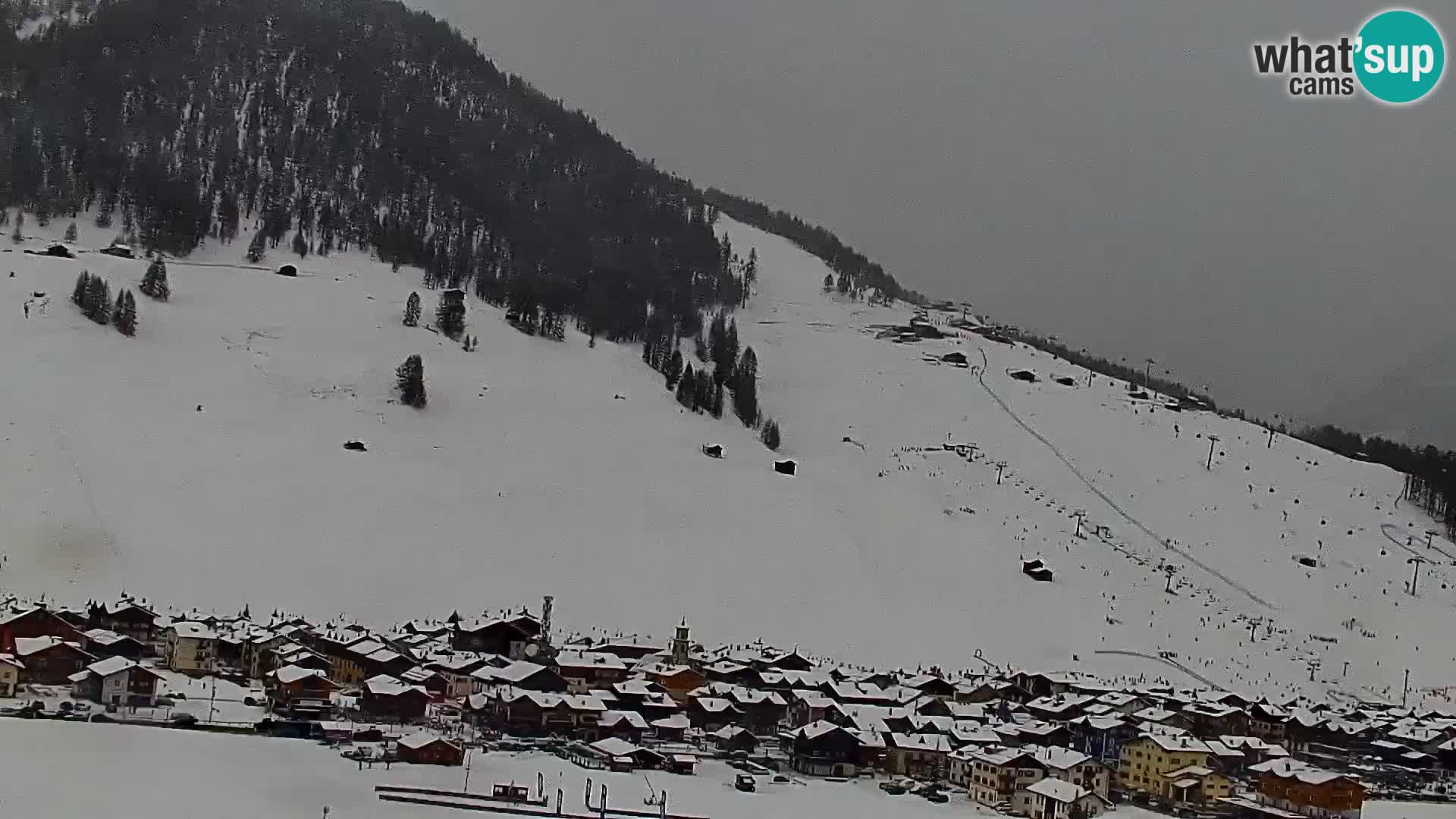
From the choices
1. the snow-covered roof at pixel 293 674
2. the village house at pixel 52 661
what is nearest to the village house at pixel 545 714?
the snow-covered roof at pixel 293 674

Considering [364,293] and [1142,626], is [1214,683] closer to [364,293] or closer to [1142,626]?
[1142,626]

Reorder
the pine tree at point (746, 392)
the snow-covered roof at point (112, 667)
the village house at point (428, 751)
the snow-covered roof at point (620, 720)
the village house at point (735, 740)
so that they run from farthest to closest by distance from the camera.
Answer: the pine tree at point (746, 392)
the village house at point (735, 740)
the snow-covered roof at point (620, 720)
the snow-covered roof at point (112, 667)
the village house at point (428, 751)

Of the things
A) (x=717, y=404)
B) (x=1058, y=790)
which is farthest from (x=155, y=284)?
(x=1058, y=790)

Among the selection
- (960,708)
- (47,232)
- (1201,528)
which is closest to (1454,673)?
(1201,528)

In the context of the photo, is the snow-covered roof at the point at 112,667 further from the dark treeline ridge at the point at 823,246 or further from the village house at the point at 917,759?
the dark treeline ridge at the point at 823,246

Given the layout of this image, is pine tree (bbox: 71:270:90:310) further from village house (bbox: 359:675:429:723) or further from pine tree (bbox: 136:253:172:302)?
village house (bbox: 359:675:429:723)

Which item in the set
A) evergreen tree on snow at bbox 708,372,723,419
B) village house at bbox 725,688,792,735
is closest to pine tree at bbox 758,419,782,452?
evergreen tree on snow at bbox 708,372,723,419
